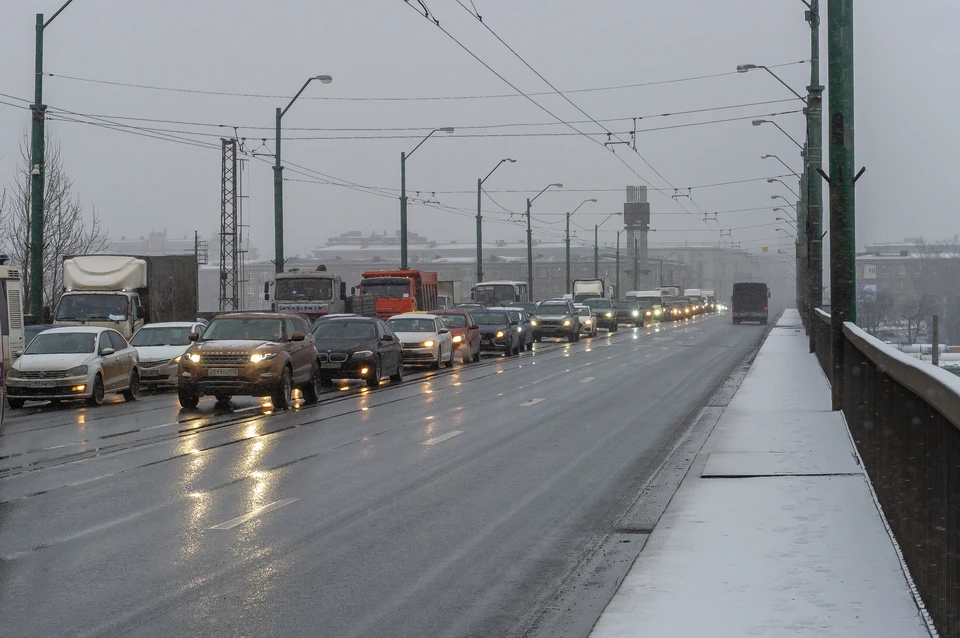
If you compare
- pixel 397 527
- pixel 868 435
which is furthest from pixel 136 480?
pixel 868 435

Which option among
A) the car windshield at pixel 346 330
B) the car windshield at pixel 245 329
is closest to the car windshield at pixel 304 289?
the car windshield at pixel 346 330

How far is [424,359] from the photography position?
3238 centimetres

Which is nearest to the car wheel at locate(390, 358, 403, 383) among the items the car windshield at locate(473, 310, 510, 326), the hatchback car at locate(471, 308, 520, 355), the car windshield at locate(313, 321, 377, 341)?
the car windshield at locate(313, 321, 377, 341)

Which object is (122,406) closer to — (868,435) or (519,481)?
(519,481)

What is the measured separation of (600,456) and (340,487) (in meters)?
3.77

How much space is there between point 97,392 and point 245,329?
10.3 ft

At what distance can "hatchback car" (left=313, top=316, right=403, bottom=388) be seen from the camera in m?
26.1

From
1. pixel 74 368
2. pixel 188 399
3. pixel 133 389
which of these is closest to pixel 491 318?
pixel 133 389

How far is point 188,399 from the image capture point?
20672mm

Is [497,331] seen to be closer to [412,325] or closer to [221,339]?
[412,325]

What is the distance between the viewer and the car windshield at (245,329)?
21359mm

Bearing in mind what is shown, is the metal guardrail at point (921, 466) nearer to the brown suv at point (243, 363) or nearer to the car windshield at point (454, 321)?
the brown suv at point (243, 363)

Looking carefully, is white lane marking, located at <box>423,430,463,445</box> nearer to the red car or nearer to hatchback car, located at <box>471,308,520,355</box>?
the red car

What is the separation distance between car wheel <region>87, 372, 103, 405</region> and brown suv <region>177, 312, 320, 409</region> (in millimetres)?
2152
